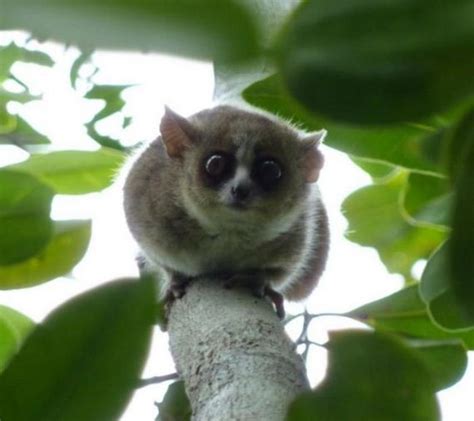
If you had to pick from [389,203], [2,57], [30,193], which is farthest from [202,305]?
[30,193]

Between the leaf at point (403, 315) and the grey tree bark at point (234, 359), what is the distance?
254 millimetres

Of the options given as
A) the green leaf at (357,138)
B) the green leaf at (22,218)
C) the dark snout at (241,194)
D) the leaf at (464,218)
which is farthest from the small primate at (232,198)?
the leaf at (464,218)

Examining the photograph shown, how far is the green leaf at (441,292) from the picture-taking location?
477 mm

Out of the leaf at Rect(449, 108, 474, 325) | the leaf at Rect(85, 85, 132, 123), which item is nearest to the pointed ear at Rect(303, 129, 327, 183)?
the leaf at Rect(85, 85, 132, 123)

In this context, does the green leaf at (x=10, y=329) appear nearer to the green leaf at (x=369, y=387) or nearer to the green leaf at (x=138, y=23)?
the green leaf at (x=369, y=387)

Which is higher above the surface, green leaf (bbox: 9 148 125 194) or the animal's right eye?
green leaf (bbox: 9 148 125 194)

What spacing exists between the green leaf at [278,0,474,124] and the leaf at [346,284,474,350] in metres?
1.61

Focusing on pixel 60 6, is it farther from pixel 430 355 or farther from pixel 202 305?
pixel 202 305

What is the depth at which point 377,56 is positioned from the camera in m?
0.39

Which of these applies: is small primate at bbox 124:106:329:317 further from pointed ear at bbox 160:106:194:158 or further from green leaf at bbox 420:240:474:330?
green leaf at bbox 420:240:474:330

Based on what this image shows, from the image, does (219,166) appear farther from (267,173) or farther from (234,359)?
(234,359)

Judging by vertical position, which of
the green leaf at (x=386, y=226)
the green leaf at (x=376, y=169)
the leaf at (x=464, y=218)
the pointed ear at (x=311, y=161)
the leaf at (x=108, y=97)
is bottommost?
the pointed ear at (x=311, y=161)

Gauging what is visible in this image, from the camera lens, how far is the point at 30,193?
1040mm

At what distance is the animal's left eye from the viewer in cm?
390
